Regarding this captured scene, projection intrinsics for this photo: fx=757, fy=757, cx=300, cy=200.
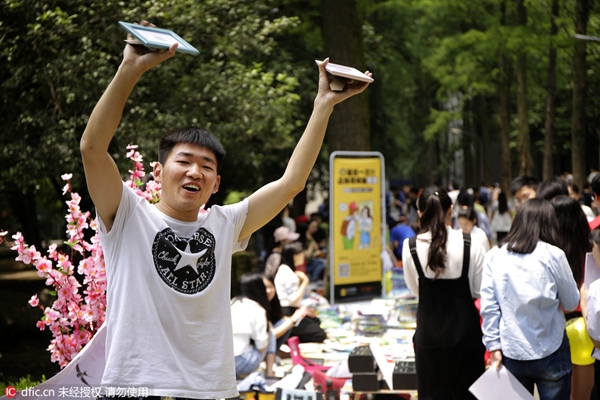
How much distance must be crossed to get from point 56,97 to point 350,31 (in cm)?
587

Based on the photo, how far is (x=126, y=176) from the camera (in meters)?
8.57

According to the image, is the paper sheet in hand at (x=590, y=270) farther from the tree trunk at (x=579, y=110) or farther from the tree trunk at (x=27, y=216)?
the tree trunk at (x=579, y=110)

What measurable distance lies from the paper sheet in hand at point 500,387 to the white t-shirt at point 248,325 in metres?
2.97

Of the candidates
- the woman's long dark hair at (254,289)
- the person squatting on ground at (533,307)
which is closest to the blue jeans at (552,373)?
the person squatting on ground at (533,307)

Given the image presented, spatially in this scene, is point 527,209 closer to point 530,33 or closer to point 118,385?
point 118,385

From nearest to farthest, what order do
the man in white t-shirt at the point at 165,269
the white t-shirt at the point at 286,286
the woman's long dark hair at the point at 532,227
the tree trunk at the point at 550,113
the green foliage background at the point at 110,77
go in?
the man in white t-shirt at the point at 165,269
the woman's long dark hair at the point at 532,227
the green foliage background at the point at 110,77
the white t-shirt at the point at 286,286
the tree trunk at the point at 550,113

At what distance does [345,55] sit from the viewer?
12.6m

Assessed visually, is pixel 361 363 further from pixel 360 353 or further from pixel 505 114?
pixel 505 114

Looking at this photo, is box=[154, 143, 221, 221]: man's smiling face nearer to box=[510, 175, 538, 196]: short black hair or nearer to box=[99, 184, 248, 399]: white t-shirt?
box=[99, 184, 248, 399]: white t-shirt

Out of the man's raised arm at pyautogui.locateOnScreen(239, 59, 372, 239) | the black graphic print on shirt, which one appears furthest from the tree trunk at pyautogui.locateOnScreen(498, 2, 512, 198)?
the black graphic print on shirt

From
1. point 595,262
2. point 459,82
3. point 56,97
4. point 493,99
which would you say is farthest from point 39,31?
point 493,99

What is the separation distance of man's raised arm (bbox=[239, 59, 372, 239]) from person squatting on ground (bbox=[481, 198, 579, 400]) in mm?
2162

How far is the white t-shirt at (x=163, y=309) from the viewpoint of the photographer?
96.0 inches

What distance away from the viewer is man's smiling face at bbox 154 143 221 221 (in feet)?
8.49
